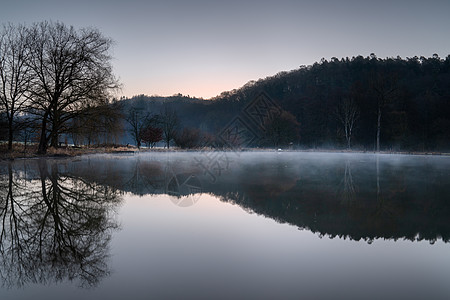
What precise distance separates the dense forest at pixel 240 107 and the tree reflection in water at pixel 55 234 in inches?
538

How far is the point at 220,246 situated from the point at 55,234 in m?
2.10

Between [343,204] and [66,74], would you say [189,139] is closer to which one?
[66,74]

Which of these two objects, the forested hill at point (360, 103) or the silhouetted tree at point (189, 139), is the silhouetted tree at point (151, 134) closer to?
the silhouetted tree at point (189, 139)

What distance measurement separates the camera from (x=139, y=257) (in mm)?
3129

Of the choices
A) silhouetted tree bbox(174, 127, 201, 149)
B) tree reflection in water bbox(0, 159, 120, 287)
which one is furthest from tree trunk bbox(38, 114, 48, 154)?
silhouetted tree bbox(174, 127, 201, 149)

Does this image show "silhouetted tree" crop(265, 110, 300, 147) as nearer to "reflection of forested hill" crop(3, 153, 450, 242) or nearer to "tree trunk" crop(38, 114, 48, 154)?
"tree trunk" crop(38, 114, 48, 154)

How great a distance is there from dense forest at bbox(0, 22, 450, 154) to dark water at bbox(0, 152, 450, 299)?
13.9 metres

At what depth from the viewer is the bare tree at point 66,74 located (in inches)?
709

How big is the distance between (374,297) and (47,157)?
66.2ft

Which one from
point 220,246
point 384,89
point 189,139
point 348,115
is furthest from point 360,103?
point 220,246

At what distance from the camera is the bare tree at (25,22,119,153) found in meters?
18.0

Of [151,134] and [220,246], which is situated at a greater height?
[151,134]

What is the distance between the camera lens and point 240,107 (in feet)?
276

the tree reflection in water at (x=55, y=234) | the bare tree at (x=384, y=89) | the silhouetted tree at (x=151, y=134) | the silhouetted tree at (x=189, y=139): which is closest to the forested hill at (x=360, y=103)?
the bare tree at (x=384, y=89)
